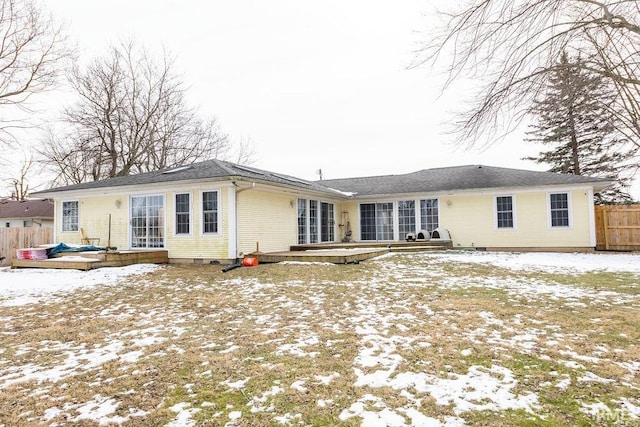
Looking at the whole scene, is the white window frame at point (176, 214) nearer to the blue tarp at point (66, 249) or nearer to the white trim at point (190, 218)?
the white trim at point (190, 218)

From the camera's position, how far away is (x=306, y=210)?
580 inches

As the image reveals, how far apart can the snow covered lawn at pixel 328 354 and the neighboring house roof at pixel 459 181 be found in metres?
7.17

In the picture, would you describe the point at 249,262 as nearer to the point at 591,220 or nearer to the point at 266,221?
the point at 266,221

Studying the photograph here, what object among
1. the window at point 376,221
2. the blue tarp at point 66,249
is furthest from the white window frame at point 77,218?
the window at point 376,221

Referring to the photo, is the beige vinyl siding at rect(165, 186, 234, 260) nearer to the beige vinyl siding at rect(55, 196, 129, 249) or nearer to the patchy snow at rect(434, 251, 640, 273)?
the beige vinyl siding at rect(55, 196, 129, 249)

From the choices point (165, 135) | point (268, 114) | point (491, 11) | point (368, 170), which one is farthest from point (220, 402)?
point (368, 170)

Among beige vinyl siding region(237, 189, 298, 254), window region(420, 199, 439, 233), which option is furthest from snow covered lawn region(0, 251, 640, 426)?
window region(420, 199, 439, 233)

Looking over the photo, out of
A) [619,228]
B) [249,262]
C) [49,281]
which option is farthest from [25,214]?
[619,228]

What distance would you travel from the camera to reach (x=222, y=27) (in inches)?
638

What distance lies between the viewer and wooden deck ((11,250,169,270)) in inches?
421

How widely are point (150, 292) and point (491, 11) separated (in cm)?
800

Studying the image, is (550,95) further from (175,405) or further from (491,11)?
(175,405)

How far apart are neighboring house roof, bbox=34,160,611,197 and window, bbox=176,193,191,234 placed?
2.21 ft

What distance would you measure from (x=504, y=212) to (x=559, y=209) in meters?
1.90
